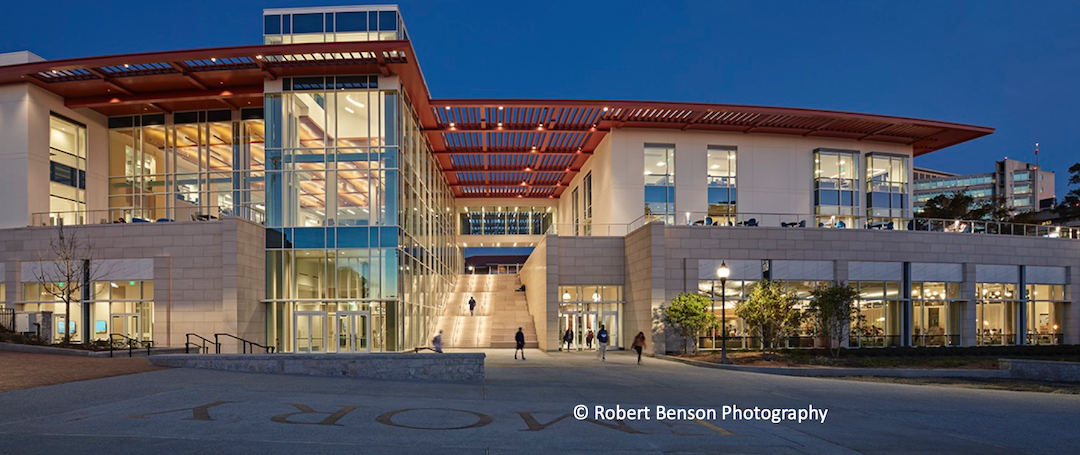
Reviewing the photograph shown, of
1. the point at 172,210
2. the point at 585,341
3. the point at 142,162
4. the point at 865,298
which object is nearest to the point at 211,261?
the point at 172,210

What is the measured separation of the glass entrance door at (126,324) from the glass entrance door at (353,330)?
7.97m

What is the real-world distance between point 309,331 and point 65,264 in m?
10.1

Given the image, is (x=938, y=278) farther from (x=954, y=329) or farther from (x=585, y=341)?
(x=585, y=341)

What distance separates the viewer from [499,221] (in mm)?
68312

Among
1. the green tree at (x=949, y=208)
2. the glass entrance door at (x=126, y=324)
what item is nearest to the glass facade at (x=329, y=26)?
the glass entrance door at (x=126, y=324)

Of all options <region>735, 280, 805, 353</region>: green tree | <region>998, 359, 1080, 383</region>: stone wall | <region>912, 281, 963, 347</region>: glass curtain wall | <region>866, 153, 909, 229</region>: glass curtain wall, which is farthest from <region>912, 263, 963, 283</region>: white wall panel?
<region>998, 359, 1080, 383</region>: stone wall

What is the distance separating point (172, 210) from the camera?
119 ft

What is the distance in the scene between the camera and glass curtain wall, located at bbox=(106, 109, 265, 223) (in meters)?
35.2

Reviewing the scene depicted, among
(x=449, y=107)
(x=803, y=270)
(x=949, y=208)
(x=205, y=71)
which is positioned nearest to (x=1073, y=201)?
(x=949, y=208)

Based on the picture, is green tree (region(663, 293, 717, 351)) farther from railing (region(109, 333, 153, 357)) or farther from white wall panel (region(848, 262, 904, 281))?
railing (region(109, 333, 153, 357))

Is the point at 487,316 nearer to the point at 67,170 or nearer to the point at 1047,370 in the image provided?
the point at 67,170

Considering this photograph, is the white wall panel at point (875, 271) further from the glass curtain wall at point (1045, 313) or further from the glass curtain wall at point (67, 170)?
the glass curtain wall at point (67, 170)

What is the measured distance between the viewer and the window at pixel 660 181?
131ft

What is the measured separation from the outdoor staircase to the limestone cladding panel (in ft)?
35.5
